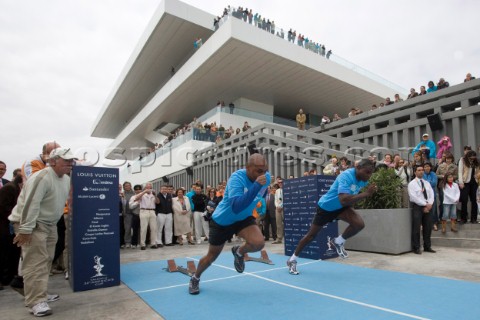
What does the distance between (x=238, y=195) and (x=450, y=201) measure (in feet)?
21.7

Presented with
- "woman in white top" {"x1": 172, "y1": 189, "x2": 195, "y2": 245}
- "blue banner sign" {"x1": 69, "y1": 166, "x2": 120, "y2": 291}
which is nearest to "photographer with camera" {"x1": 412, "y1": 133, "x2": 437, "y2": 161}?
"woman in white top" {"x1": 172, "y1": 189, "x2": 195, "y2": 245}

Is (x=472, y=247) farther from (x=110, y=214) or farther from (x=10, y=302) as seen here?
(x=10, y=302)

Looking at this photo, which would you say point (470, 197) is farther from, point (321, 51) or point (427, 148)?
point (321, 51)

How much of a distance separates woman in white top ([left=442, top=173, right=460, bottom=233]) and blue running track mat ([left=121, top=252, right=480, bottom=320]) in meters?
3.82

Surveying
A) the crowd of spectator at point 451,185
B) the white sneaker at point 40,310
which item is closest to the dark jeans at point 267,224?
the crowd of spectator at point 451,185

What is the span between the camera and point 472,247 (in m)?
7.60

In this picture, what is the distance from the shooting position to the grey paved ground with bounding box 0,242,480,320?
153 inches

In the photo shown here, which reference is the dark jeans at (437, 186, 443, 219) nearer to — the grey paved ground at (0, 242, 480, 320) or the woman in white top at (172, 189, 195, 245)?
the grey paved ground at (0, 242, 480, 320)

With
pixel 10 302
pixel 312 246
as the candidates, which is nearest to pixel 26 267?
pixel 10 302

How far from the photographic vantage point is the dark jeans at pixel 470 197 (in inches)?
325

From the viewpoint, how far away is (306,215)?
725 cm

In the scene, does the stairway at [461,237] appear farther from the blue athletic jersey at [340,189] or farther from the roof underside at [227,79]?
the roof underside at [227,79]

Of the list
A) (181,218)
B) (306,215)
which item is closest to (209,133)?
(181,218)

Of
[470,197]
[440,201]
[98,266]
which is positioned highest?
[470,197]
